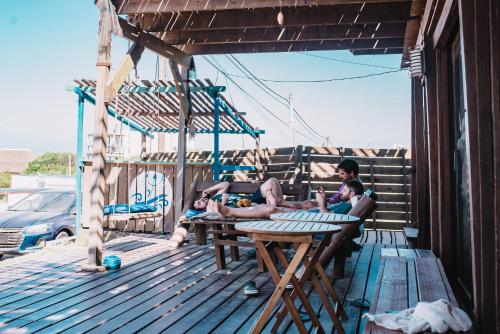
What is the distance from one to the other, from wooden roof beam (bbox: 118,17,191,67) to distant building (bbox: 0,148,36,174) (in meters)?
36.0

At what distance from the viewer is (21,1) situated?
23.5 meters

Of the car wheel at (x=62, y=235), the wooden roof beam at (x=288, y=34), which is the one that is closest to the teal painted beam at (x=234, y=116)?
the wooden roof beam at (x=288, y=34)

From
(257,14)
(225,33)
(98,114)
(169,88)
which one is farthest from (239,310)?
(169,88)

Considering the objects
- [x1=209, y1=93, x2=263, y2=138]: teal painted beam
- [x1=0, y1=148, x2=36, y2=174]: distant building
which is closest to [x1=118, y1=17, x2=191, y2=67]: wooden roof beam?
[x1=209, y1=93, x2=263, y2=138]: teal painted beam

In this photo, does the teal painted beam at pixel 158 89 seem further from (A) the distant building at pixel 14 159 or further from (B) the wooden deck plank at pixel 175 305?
(A) the distant building at pixel 14 159

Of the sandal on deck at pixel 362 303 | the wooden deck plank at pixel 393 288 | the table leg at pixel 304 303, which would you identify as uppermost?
the wooden deck plank at pixel 393 288

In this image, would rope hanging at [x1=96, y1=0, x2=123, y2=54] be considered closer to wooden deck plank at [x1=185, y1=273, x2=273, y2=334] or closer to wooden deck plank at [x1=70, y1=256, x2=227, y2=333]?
wooden deck plank at [x1=70, y1=256, x2=227, y2=333]

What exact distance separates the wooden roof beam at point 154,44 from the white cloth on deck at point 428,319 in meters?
4.62

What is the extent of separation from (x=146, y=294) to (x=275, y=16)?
3.81m

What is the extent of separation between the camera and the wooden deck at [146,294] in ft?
8.93

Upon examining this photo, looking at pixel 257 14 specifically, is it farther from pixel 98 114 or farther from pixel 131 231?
pixel 131 231

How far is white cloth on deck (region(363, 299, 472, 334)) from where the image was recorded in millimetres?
1524

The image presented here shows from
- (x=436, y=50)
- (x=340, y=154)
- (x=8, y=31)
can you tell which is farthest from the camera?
(x=8, y=31)

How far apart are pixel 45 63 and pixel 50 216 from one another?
105ft
